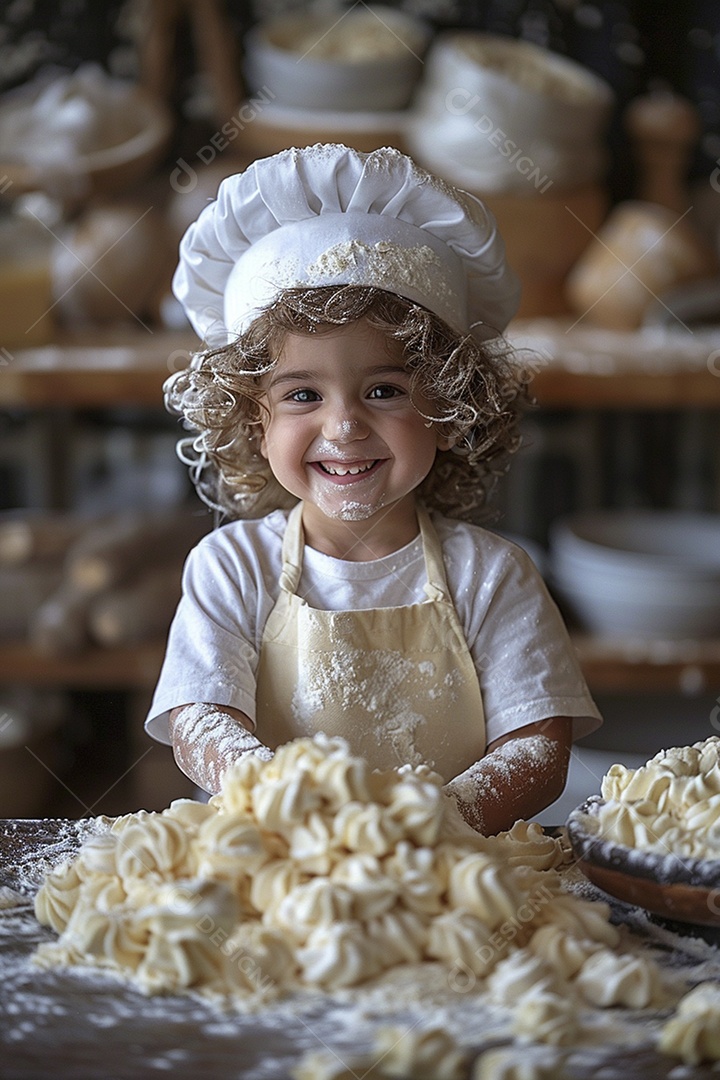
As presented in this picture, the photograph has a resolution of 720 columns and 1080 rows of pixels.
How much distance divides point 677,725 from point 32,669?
1.03 metres

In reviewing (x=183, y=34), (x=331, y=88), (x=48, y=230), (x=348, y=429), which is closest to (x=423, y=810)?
(x=348, y=429)

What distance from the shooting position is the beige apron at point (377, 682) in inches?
43.3

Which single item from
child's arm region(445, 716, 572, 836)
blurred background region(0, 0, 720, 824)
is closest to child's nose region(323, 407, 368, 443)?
child's arm region(445, 716, 572, 836)

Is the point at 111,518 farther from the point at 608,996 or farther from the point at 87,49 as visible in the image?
the point at 608,996

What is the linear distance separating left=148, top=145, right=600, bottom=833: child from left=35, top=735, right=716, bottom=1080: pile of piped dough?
0.18 m

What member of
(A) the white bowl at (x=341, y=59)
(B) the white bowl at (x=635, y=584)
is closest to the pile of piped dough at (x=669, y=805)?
(B) the white bowl at (x=635, y=584)

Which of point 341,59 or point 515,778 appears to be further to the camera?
point 341,59

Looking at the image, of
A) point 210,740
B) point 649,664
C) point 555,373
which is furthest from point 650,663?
point 210,740

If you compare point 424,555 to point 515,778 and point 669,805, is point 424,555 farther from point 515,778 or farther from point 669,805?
point 669,805

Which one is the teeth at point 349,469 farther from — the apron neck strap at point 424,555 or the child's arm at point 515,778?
the child's arm at point 515,778

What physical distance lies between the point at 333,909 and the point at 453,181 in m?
1.66

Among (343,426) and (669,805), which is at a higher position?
(343,426)

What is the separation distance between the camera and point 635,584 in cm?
207

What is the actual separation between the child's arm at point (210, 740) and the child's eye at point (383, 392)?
0.28 metres
